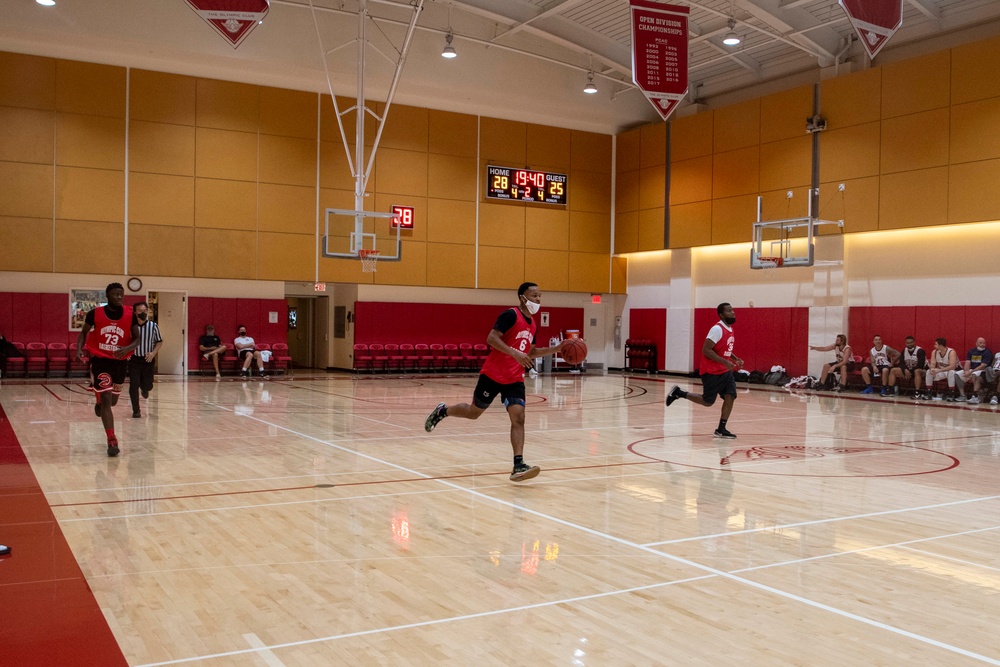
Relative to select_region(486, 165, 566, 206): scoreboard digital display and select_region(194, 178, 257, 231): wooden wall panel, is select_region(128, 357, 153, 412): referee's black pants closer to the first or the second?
select_region(194, 178, 257, 231): wooden wall panel

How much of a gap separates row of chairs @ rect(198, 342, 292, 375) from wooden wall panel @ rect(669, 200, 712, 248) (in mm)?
11731

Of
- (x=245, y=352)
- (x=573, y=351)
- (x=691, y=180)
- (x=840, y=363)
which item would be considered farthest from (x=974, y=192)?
(x=245, y=352)

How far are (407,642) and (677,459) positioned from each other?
19.7 feet

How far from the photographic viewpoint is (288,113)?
22.9 meters

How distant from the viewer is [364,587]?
4.60 m

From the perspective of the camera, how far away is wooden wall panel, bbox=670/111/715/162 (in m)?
24.6

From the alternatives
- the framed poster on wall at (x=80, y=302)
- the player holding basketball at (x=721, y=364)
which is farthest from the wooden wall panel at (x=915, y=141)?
the framed poster on wall at (x=80, y=302)

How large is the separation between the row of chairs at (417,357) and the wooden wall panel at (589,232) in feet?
14.8

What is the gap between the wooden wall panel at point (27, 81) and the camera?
19844mm

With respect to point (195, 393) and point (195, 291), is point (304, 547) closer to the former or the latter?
point (195, 393)

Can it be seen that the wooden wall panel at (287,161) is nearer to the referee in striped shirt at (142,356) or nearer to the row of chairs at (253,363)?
the row of chairs at (253,363)

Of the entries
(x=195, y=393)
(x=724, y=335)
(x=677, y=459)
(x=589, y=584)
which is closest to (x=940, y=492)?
(x=677, y=459)

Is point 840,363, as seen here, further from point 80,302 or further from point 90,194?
point 80,302

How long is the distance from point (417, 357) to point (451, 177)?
5336mm
